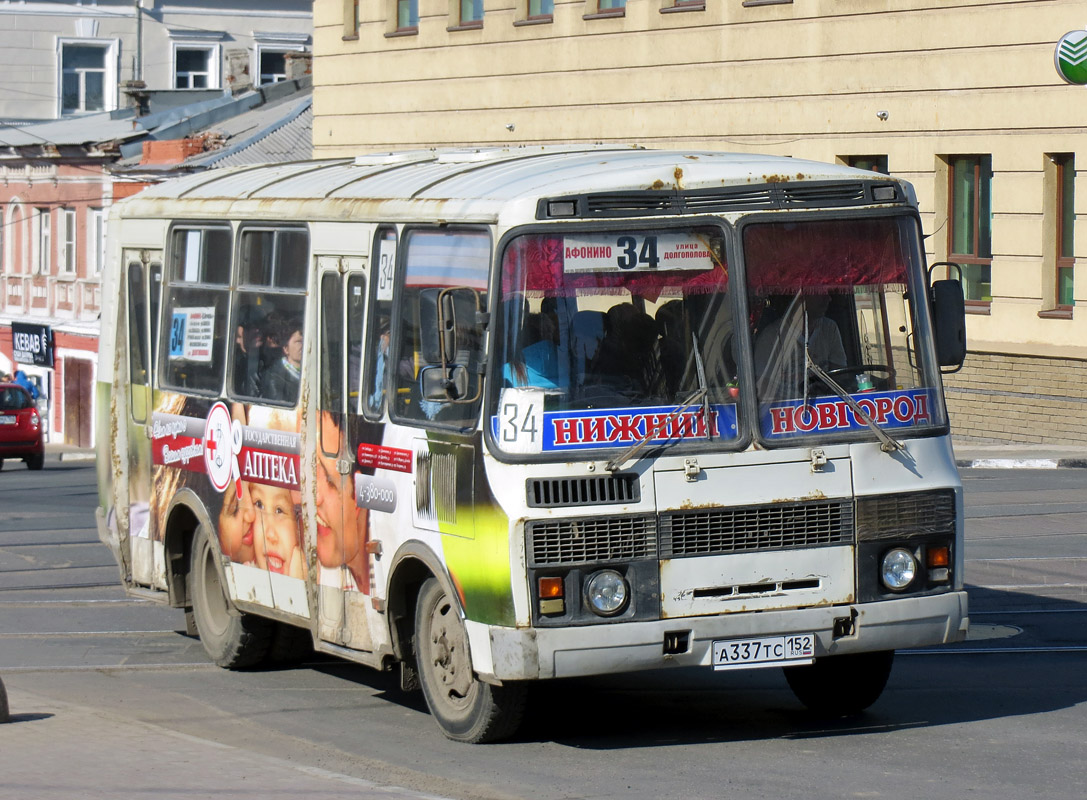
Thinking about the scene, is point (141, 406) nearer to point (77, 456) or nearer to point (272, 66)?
point (77, 456)

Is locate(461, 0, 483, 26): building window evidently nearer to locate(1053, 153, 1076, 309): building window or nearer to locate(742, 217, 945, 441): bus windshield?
locate(1053, 153, 1076, 309): building window

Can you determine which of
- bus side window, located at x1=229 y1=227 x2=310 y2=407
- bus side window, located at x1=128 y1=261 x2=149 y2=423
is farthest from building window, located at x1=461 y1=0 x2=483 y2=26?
→ bus side window, located at x1=229 y1=227 x2=310 y2=407

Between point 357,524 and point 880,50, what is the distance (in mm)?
16739

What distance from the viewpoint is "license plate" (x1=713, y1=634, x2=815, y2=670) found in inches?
319

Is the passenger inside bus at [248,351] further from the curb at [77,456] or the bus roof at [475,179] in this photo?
the curb at [77,456]

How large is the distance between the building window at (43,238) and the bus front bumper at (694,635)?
40.6 metres

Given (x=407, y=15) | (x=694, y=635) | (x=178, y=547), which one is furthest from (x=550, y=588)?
(x=407, y=15)

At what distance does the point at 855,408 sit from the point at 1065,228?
50.6ft

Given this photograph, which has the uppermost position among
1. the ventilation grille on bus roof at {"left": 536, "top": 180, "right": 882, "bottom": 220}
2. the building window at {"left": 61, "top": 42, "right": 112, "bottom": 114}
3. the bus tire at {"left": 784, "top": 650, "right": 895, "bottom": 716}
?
the building window at {"left": 61, "top": 42, "right": 112, "bottom": 114}

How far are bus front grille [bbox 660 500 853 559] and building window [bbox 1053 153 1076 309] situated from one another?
15151mm

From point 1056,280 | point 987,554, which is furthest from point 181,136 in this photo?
point 987,554

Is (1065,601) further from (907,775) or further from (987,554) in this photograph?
(907,775)

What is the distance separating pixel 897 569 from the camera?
27.4ft

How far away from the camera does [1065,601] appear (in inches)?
488
